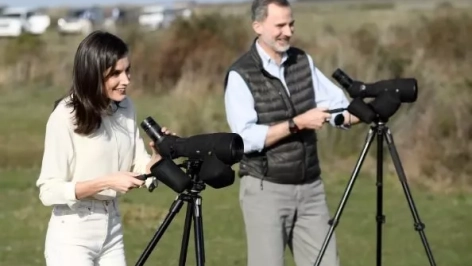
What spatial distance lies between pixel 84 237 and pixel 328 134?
9564 mm

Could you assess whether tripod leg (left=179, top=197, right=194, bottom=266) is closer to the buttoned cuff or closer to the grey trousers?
the buttoned cuff

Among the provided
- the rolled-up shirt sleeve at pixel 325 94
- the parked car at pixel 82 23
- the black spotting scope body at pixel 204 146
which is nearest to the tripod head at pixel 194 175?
the black spotting scope body at pixel 204 146

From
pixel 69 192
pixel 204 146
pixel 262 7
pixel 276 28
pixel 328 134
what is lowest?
pixel 69 192

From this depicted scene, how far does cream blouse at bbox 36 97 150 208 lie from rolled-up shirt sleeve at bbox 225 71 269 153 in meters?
0.99

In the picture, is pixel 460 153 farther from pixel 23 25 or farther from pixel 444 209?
pixel 23 25

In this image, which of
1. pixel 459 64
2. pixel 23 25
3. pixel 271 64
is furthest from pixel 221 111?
pixel 23 25

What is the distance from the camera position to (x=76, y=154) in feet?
14.5

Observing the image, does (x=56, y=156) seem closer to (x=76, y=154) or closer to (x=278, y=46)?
(x=76, y=154)

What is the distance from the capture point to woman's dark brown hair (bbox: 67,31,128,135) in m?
4.32

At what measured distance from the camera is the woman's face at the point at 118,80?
436 centimetres

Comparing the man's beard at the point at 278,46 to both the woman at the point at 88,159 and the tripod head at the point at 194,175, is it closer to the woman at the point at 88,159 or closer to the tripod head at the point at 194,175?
the woman at the point at 88,159

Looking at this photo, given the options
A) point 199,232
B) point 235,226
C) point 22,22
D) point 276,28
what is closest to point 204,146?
point 199,232

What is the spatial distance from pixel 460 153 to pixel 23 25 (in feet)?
135

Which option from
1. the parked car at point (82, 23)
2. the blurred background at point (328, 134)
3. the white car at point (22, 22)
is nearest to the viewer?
the blurred background at point (328, 134)
